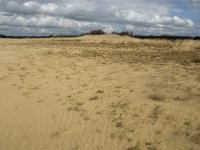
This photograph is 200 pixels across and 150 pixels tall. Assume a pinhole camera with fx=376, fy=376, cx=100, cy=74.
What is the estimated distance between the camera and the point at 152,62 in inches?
716

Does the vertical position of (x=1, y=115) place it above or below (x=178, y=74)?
below

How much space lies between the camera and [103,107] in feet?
38.2

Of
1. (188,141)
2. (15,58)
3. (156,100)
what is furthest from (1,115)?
(15,58)

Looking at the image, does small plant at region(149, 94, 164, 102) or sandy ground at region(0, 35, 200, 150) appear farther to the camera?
small plant at region(149, 94, 164, 102)

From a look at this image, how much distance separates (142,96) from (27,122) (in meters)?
3.67

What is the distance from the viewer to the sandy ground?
9531mm

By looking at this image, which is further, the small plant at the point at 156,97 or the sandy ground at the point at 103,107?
the small plant at the point at 156,97

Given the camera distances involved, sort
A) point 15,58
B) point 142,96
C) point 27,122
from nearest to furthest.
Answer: point 27,122 → point 142,96 → point 15,58

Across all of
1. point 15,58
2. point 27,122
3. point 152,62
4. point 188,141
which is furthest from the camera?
point 15,58

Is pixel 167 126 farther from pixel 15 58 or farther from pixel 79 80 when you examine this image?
pixel 15 58

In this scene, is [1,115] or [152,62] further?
[152,62]

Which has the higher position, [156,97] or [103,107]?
[156,97]

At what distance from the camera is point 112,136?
31.9 ft

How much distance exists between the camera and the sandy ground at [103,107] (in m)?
9.53
